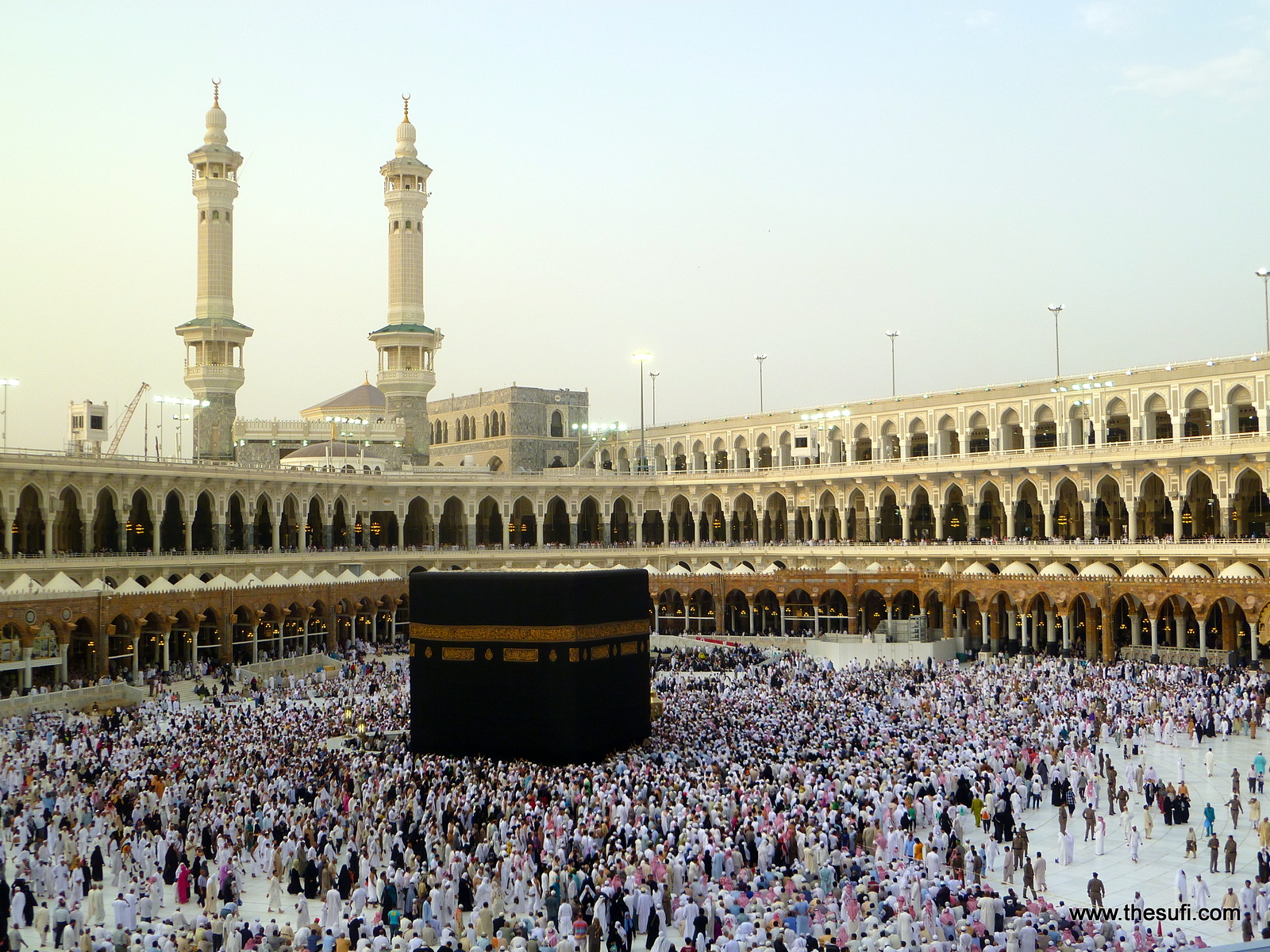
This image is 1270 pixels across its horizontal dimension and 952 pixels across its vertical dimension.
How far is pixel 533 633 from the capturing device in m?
21.4

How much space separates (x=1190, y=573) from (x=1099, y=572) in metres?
2.68

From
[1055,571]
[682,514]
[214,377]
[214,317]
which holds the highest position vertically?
[214,317]

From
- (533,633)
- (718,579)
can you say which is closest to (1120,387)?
(718,579)

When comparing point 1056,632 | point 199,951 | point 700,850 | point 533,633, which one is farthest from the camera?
point 1056,632

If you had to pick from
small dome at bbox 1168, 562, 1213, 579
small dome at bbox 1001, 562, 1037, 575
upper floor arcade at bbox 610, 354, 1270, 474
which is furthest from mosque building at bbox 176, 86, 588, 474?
small dome at bbox 1168, 562, 1213, 579

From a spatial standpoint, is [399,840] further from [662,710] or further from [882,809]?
[662,710]

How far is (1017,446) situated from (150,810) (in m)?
34.7

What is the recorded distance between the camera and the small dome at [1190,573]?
108ft

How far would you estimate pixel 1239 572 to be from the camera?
1276 inches

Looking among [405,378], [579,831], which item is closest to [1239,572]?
[579,831]

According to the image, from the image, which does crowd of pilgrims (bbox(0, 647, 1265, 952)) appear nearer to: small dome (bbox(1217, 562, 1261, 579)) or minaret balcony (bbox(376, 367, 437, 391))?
small dome (bbox(1217, 562, 1261, 579))

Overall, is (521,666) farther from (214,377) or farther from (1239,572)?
(214,377)

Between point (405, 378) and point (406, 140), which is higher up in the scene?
point (406, 140)

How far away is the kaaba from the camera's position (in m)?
21.1
